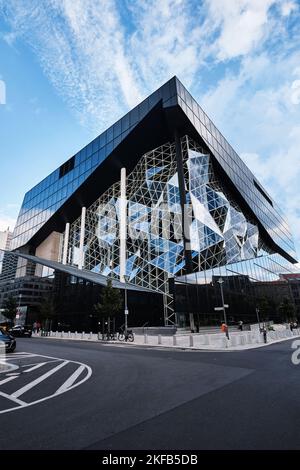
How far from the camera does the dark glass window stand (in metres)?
Answer: 57.1

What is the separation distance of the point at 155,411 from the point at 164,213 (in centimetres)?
4087

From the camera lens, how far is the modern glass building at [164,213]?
40281mm

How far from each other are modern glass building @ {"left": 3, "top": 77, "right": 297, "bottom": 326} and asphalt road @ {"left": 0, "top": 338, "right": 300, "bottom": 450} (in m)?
25.7

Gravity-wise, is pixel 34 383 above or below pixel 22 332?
below

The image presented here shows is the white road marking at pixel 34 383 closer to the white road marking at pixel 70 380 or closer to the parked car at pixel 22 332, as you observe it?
the white road marking at pixel 70 380

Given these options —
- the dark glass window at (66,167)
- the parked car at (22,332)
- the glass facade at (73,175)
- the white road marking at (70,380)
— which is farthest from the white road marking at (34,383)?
the dark glass window at (66,167)

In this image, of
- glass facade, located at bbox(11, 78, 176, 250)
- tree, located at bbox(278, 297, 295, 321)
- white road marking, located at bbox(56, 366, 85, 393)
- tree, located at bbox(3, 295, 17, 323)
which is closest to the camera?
white road marking, located at bbox(56, 366, 85, 393)

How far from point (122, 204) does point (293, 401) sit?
44.8 m

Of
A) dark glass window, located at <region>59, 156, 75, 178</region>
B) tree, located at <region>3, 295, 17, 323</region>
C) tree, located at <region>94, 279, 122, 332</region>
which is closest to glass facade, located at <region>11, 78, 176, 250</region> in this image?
dark glass window, located at <region>59, 156, 75, 178</region>

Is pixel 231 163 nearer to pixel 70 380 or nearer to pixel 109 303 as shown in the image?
pixel 109 303

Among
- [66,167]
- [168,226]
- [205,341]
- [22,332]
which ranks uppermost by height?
[66,167]

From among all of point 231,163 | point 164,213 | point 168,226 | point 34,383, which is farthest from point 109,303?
point 231,163

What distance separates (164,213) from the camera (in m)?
45.7

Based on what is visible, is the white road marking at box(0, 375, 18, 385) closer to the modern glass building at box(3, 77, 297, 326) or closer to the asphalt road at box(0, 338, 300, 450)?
the asphalt road at box(0, 338, 300, 450)
